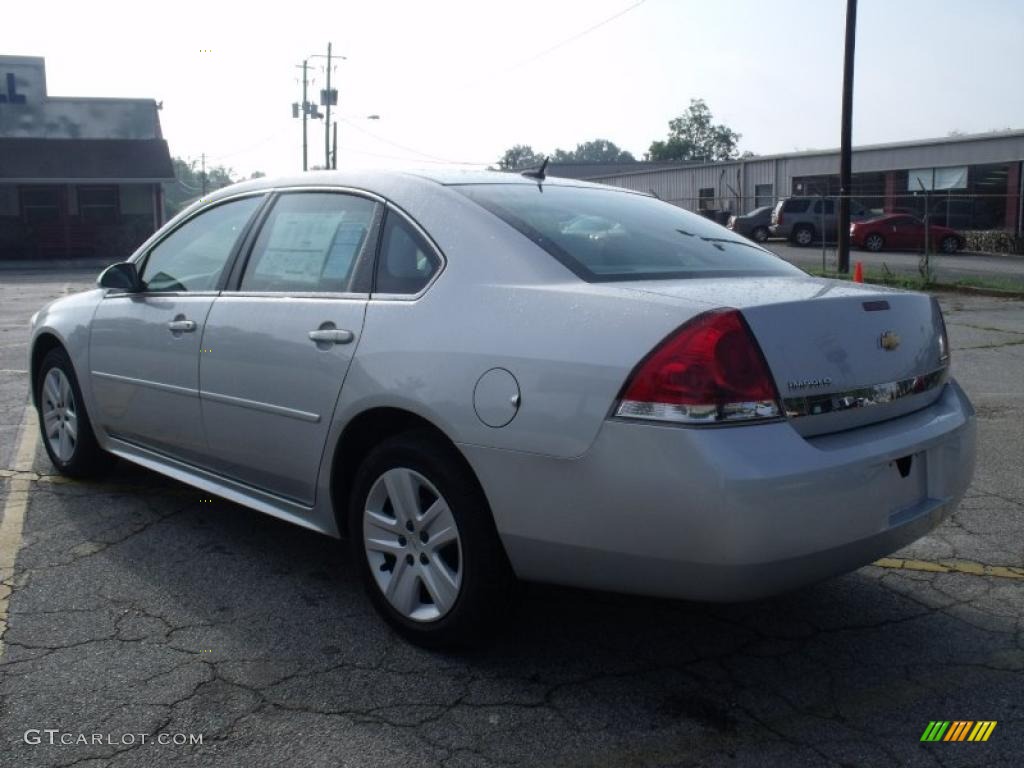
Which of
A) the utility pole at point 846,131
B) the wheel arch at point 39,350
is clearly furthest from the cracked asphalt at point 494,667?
the utility pole at point 846,131

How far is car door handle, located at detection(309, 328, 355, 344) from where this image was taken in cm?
393

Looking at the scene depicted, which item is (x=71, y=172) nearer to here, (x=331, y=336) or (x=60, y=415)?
(x=60, y=415)

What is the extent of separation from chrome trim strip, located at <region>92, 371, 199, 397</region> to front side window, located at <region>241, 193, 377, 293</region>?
508 mm

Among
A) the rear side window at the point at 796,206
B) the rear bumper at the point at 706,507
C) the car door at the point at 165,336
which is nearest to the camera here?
the rear bumper at the point at 706,507

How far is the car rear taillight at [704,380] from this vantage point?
3.06m

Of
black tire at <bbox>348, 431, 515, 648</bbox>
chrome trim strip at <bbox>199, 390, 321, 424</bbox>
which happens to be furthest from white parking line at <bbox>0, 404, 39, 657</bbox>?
black tire at <bbox>348, 431, 515, 648</bbox>

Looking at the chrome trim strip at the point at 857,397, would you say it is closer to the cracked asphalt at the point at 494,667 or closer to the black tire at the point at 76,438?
the cracked asphalt at the point at 494,667

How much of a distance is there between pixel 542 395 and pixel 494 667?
0.96m

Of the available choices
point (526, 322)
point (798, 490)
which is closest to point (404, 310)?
point (526, 322)

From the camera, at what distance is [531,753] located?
3.07 m

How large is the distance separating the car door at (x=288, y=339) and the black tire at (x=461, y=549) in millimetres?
390

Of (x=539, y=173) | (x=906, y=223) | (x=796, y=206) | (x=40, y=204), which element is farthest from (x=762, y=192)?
(x=539, y=173)

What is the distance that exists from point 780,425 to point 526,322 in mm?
810

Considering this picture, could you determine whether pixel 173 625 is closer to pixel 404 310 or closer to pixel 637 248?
pixel 404 310
